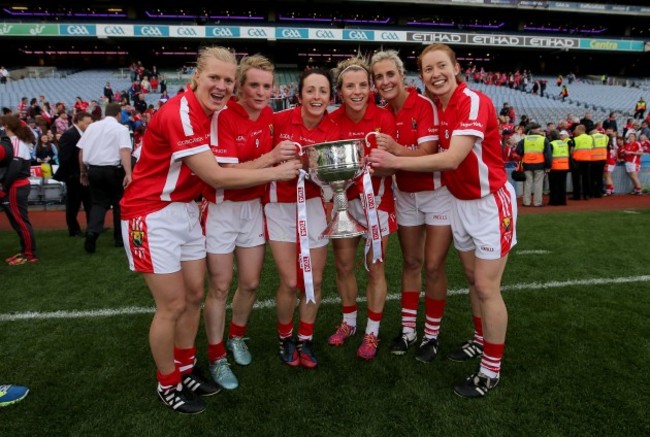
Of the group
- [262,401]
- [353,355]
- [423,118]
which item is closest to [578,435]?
[353,355]

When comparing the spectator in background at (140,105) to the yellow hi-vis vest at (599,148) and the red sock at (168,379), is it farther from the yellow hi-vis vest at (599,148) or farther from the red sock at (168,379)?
the red sock at (168,379)

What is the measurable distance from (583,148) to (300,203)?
10456 millimetres

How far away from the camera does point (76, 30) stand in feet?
103

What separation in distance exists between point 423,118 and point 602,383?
2.05 m

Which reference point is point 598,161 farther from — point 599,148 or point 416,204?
point 416,204

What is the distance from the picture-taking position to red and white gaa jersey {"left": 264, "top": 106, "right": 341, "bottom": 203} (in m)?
3.01

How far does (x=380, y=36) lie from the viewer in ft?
112

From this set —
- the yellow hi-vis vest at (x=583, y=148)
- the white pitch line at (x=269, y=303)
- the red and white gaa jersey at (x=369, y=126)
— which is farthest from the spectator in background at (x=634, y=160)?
the red and white gaa jersey at (x=369, y=126)

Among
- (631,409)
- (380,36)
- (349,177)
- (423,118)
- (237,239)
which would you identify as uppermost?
(380,36)

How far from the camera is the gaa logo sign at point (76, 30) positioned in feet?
103

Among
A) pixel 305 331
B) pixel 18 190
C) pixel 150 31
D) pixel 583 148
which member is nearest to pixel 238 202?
pixel 305 331

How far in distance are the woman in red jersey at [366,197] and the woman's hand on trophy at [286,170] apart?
1.46 ft

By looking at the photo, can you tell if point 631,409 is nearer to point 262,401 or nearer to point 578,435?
Answer: point 578,435

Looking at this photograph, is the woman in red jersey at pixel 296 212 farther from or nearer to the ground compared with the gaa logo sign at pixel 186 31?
nearer to the ground
